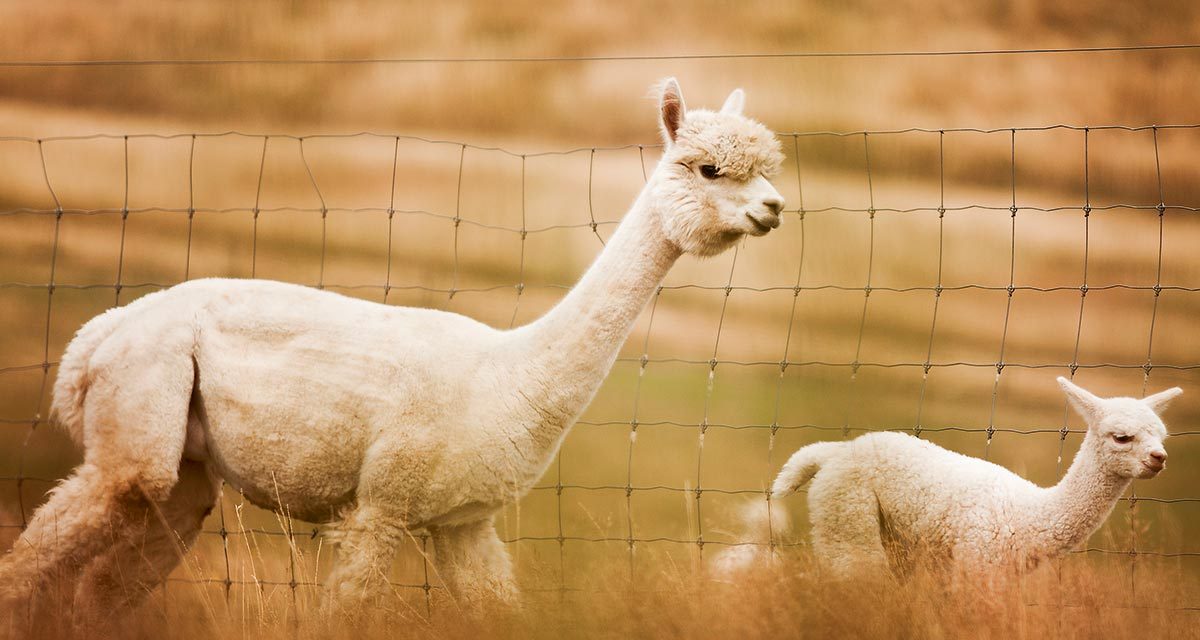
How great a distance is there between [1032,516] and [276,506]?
332 centimetres

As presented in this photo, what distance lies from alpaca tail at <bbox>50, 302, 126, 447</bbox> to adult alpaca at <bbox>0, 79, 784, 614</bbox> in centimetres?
1

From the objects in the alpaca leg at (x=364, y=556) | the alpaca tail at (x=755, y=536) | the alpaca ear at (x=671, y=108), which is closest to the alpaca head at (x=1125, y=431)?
the alpaca tail at (x=755, y=536)

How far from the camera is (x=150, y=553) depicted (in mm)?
4785

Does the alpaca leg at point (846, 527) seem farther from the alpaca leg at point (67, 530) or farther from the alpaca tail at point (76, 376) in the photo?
the alpaca tail at point (76, 376)

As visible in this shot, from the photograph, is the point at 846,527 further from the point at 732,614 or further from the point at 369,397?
the point at 369,397

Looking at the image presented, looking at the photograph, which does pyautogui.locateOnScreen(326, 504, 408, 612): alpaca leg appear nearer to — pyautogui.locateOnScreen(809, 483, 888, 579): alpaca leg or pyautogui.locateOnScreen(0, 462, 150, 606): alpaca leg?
pyautogui.locateOnScreen(0, 462, 150, 606): alpaca leg

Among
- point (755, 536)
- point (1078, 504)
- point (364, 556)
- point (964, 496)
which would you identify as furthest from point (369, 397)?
point (1078, 504)

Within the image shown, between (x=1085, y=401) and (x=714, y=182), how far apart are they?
2009 millimetres

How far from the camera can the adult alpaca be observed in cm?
413

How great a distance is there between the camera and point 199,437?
14.8 ft

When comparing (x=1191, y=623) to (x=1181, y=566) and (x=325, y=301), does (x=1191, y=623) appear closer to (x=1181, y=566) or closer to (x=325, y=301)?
(x=1181, y=566)

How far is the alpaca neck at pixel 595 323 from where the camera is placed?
4.21 metres

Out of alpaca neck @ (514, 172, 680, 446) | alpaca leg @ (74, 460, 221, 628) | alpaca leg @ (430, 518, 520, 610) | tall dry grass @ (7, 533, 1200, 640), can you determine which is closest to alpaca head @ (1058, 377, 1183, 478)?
tall dry grass @ (7, 533, 1200, 640)

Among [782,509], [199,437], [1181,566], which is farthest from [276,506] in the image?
[1181,566]
